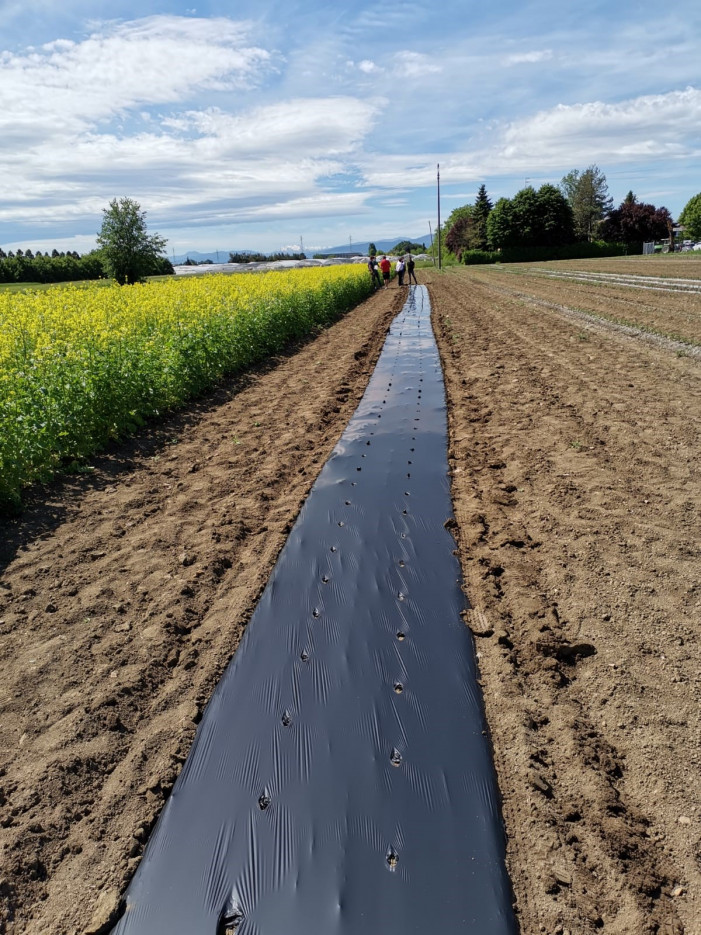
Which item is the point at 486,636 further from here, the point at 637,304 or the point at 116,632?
the point at 637,304

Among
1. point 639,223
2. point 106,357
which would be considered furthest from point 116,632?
point 639,223

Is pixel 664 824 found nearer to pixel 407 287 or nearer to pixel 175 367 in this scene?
pixel 175 367

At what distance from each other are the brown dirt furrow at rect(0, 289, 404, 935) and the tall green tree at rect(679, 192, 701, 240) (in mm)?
98667

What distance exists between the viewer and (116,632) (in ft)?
12.8

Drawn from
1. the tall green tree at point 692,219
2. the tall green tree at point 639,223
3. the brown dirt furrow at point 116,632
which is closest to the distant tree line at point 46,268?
the brown dirt furrow at point 116,632

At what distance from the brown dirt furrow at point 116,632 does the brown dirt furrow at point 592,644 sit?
1687mm

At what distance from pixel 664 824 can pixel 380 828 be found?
122 cm

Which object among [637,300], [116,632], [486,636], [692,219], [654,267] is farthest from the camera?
[692,219]

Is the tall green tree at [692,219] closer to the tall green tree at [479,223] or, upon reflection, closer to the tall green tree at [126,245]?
the tall green tree at [479,223]

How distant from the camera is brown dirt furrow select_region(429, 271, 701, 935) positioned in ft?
7.64

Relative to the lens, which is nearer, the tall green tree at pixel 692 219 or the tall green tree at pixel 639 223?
the tall green tree at pixel 639 223

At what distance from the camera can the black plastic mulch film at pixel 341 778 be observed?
7.44ft

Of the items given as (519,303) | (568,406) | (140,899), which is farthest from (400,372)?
(519,303)

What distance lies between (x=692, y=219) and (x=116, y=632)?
105 metres
